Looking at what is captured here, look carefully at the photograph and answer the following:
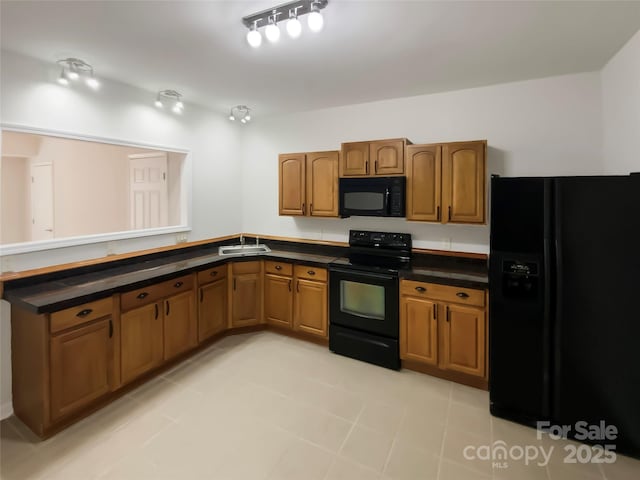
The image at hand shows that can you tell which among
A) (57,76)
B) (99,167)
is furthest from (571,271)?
(99,167)

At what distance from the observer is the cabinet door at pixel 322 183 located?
3.59 meters

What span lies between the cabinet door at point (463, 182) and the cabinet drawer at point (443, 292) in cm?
63

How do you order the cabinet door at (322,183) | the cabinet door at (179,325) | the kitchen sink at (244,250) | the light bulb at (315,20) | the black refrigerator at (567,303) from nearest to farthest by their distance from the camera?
the light bulb at (315,20)
the black refrigerator at (567,303)
the cabinet door at (179,325)
the cabinet door at (322,183)
the kitchen sink at (244,250)

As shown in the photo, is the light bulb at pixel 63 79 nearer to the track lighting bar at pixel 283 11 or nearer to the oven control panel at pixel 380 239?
the track lighting bar at pixel 283 11

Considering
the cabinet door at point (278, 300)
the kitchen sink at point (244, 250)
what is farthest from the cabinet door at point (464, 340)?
the kitchen sink at point (244, 250)

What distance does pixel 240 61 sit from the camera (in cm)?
257

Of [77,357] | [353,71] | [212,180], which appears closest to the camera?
[77,357]

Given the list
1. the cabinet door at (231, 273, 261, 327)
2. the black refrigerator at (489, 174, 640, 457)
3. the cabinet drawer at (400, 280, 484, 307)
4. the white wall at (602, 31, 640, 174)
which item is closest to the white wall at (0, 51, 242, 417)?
the cabinet door at (231, 273, 261, 327)

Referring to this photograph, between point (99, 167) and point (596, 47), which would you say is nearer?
point (596, 47)

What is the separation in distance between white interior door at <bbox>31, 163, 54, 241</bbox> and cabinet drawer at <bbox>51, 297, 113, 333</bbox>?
8.55ft

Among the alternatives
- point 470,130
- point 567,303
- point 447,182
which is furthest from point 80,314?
point 470,130

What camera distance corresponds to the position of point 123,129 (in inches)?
123

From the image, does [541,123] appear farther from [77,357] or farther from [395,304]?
[77,357]

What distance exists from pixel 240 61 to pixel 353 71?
35.9 inches
